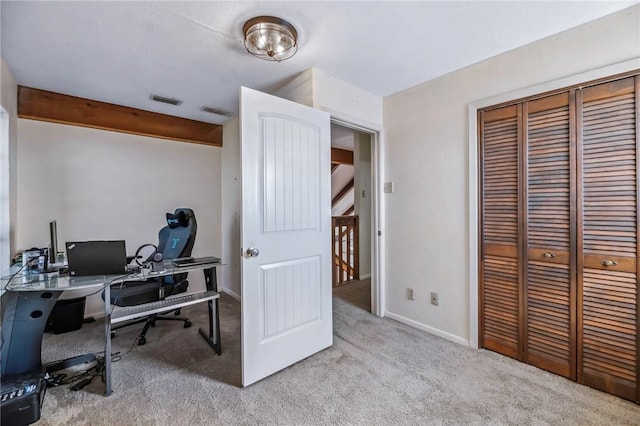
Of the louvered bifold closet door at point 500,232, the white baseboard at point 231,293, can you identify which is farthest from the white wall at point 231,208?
the louvered bifold closet door at point 500,232

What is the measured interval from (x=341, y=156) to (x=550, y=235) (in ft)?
12.6

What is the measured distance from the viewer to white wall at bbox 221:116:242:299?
11.9 feet

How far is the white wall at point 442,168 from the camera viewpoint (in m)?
1.89

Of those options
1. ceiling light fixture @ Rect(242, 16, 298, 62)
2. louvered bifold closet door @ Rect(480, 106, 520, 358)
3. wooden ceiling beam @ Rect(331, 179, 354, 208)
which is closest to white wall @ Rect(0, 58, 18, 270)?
ceiling light fixture @ Rect(242, 16, 298, 62)

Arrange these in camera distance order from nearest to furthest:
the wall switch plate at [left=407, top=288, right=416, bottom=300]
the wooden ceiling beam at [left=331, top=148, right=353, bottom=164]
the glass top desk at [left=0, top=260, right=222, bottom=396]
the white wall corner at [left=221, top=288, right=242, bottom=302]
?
the glass top desk at [left=0, top=260, right=222, bottom=396] < the wall switch plate at [left=407, top=288, right=416, bottom=300] < the white wall corner at [left=221, top=288, right=242, bottom=302] < the wooden ceiling beam at [left=331, top=148, right=353, bottom=164]

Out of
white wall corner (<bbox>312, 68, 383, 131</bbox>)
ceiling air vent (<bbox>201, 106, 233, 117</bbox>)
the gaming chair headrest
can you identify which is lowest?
the gaming chair headrest

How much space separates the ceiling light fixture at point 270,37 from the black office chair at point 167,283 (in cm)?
154

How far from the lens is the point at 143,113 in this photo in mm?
3254

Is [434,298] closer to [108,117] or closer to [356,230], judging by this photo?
[356,230]

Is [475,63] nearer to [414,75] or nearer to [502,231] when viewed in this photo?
[414,75]

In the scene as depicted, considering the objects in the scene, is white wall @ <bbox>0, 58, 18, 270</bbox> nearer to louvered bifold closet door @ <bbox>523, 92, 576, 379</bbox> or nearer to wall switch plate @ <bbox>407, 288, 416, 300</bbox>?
wall switch plate @ <bbox>407, 288, 416, 300</bbox>

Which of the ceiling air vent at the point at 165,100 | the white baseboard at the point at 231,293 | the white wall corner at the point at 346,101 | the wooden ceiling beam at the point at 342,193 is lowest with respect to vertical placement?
the white baseboard at the point at 231,293

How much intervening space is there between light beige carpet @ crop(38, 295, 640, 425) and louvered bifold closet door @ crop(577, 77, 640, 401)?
22 cm

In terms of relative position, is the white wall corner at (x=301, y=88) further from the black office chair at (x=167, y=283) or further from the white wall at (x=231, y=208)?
the black office chair at (x=167, y=283)
